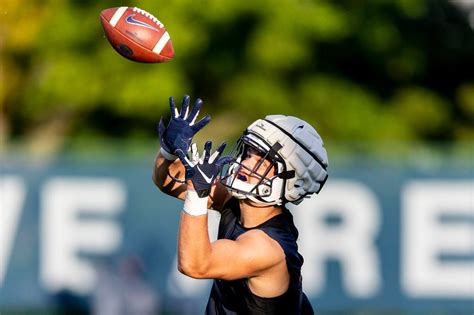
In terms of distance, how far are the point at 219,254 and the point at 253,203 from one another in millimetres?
464

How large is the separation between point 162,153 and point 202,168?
70cm

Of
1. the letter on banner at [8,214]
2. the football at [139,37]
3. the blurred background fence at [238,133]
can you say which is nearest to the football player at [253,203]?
the football at [139,37]

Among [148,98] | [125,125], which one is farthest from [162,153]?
[125,125]

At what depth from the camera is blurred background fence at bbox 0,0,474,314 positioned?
471 inches

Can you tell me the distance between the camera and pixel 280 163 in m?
5.14

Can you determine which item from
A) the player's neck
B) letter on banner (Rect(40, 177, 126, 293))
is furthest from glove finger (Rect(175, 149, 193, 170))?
letter on banner (Rect(40, 177, 126, 293))

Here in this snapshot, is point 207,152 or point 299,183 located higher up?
point 207,152

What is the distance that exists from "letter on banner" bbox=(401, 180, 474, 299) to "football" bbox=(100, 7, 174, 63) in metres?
6.82

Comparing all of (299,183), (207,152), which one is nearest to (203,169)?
(207,152)

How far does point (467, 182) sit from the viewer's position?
12172mm

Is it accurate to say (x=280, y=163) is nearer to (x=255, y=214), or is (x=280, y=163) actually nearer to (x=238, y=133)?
(x=255, y=214)

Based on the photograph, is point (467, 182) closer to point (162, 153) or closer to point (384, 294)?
point (384, 294)

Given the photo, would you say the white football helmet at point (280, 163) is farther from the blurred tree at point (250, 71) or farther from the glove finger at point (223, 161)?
the blurred tree at point (250, 71)

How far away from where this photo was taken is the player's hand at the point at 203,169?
4.78 metres
